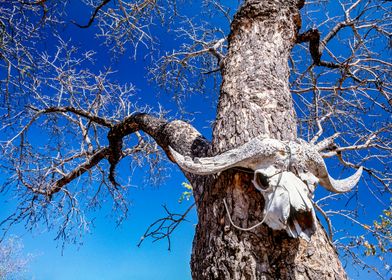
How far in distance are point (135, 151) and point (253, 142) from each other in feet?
11.7

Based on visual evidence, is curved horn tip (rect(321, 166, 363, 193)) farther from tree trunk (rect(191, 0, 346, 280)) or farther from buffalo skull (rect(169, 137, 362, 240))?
tree trunk (rect(191, 0, 346, 280))

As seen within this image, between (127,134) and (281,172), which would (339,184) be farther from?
(127,134)

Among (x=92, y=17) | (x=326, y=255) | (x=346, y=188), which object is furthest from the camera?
(x=92, y=17)

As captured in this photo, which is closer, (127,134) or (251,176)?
(251,176)

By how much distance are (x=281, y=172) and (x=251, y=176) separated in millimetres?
159

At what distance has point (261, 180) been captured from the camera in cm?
162

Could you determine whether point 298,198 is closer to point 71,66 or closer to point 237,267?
point 237,267

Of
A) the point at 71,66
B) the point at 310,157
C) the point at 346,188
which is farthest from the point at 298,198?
the point at 71,66

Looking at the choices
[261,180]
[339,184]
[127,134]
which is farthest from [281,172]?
[127,134]

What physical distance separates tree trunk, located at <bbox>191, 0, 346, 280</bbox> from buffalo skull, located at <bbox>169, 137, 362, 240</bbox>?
72 mm

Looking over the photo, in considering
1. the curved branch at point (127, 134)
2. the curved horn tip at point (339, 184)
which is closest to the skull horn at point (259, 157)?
the curved horn tip at point (339, 184)

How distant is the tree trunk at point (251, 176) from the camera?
1.50 meters

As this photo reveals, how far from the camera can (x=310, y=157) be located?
1696 mm

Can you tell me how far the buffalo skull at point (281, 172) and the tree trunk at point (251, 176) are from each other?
72mm
